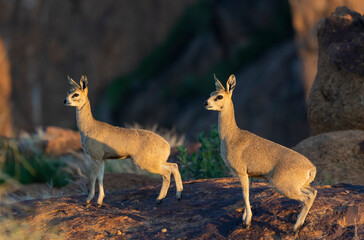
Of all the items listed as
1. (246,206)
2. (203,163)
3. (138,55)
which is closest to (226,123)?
(246,206)

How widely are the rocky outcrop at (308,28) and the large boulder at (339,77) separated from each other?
7.24m

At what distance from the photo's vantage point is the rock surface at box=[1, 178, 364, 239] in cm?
636

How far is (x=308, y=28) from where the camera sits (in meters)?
18.9

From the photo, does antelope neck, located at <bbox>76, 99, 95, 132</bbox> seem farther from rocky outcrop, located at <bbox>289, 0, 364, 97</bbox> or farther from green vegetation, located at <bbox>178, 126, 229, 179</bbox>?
rocky outcrop, located at <bbox>289, 0, 364, 97</bbox>

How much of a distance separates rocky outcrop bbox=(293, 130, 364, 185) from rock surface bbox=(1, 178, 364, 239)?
5.89ft

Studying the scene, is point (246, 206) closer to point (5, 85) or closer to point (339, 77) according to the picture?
point (339, 77)

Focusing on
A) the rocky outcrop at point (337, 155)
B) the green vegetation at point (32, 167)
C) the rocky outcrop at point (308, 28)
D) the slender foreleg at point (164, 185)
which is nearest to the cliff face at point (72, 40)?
the rocky outcrop at point (308, 28)

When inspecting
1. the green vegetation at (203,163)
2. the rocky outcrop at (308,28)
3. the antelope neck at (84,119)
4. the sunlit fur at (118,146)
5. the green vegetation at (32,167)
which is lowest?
the green vegetation at (32,167)

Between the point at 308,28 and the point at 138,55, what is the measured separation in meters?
16.0

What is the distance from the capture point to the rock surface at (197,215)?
6.36m

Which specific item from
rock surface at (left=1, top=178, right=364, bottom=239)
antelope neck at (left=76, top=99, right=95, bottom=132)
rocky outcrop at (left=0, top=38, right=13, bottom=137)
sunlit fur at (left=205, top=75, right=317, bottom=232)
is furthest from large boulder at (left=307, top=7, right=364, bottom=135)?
rocky outcrop at (left=0, top=38, right=13, bottom=137)

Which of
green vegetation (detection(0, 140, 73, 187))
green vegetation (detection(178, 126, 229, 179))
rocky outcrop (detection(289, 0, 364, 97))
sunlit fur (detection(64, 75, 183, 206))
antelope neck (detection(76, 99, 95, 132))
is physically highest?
rocky outcrop (detection(289, 0, 364, 97))

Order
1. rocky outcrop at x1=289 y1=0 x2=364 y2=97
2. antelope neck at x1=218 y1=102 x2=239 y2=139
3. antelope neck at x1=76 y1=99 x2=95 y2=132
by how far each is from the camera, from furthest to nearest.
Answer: rocky outcrop at x1=289 y1=0 x2=364 y2=97 → antelope neck at x1=76 y1=99 x2=95 y2=132 → antelope neck at x1=218 y1=102 x2=239 y2=139

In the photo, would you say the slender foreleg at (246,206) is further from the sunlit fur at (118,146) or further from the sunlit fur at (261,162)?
the sunlit fur at (118,146)
